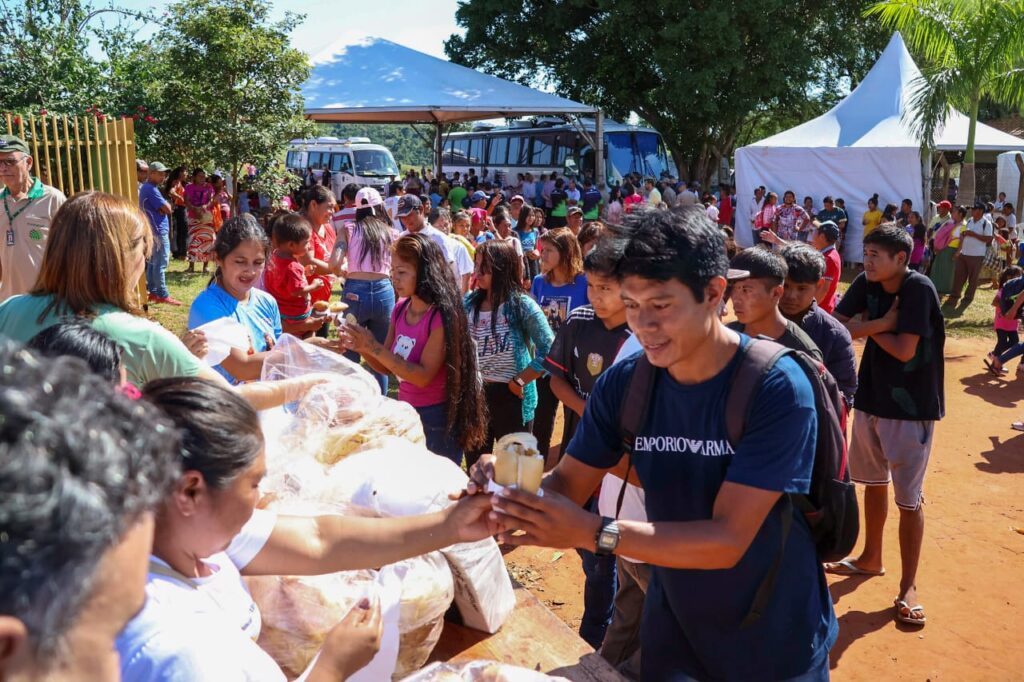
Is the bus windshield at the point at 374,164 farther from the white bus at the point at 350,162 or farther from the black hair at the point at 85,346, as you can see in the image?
the black hair at the point at 85,346

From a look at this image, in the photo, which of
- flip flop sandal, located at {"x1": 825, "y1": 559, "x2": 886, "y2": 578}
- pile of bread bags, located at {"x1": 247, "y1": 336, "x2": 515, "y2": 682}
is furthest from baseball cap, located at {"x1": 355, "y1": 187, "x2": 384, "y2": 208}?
flip flop sandal, located at {"x1": 825, "y1": 559, "x2": 886, "y2": 578}

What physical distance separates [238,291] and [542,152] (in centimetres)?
2432

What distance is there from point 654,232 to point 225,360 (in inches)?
94.4

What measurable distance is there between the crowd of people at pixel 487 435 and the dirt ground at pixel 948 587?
0.18 metres

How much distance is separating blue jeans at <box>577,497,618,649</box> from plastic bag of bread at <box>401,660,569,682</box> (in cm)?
164

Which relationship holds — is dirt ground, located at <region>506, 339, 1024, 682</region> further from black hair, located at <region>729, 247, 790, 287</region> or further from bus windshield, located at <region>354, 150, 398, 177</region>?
bus windshield, located at <region>354, 150, 398, 177</region>

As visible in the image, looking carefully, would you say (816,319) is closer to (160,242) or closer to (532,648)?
(532,648)

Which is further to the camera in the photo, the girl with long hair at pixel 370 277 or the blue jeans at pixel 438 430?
the girl with long hair at pixel 370 277

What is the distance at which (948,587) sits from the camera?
195 inches

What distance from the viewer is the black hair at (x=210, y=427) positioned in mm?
1500

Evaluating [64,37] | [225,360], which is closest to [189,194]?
[64,37]

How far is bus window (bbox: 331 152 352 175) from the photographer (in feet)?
93.3

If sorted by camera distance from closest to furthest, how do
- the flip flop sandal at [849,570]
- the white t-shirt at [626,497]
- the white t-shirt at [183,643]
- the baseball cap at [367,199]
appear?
the white t-shirt at [183,643] → the white t-shirt at [626,497] → the flip flop sandal at [849,570] → the baseball cap at [367,199]

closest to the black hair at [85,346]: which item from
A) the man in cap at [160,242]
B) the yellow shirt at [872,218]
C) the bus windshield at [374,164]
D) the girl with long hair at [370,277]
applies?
the girl with long hair at [370,277]
